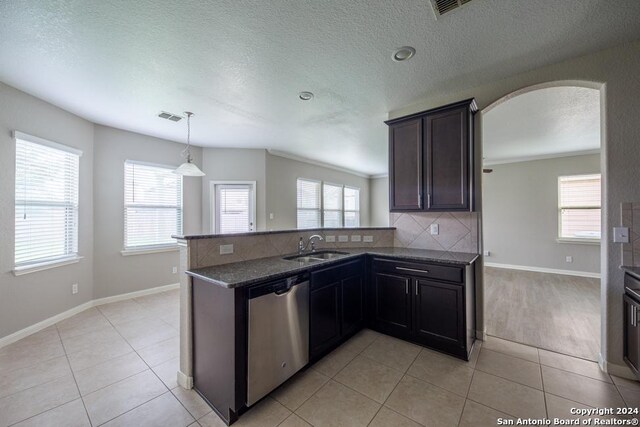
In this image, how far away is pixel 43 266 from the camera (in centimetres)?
304

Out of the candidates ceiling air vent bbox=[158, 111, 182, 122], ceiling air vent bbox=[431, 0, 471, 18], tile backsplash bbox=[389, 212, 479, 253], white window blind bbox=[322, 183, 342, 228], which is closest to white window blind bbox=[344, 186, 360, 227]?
white window blind bbox=[322, 183, 342, 228]

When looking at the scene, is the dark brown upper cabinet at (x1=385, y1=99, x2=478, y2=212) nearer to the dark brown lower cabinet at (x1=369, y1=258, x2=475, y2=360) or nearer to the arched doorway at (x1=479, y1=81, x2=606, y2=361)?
the arched doorway at (x1=479, y1=81, x2=606, y2=361)

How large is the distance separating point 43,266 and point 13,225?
1.88 feet

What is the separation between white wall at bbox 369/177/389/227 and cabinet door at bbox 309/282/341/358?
6623mm

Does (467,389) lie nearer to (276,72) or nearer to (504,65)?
(504,65)

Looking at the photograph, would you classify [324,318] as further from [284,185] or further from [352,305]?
[284,185]

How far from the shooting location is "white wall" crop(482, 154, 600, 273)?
538 centimetres

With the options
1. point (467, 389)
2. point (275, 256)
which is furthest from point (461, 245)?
point (275, 256)

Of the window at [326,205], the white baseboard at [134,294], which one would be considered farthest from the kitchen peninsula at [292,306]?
the window at [326,205]

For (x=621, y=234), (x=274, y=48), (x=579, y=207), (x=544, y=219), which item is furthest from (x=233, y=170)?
(x=579, y=207)

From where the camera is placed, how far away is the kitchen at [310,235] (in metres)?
1.75

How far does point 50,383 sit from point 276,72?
3223 millimetres

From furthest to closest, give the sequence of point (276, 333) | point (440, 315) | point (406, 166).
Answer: point (406, 166) → point (440, 315) → point (276, 333)

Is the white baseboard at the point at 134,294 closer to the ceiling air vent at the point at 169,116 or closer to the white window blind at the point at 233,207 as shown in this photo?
the white window blind at the point at 233,207
